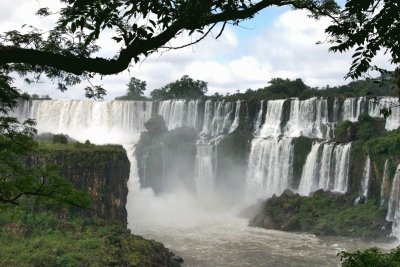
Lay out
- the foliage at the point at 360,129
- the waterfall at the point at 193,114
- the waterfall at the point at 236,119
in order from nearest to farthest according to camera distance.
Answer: the foliage at the point at 360,129
the waterfall at the point at 236,119
the waterfall at the point at 193,114

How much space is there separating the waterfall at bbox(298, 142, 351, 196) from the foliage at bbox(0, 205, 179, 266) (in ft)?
52.7

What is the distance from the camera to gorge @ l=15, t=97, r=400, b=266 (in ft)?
99.8

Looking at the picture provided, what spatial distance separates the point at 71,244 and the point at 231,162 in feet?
71.8

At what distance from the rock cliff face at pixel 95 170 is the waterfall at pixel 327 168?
48.9ft

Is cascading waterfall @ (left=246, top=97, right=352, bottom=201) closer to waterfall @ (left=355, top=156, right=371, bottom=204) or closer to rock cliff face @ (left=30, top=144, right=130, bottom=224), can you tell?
waterfall @ (left=355, top=156, right=371, bottom=204)

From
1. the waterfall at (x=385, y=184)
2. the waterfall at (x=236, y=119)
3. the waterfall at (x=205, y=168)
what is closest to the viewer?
the waterfall at (x=385, y=184)

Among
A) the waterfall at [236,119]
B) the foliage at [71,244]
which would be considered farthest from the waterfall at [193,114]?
the foliage at [71,244]

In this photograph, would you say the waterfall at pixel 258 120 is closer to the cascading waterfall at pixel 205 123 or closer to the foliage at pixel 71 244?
the cascading waterfall at pixel 205 123

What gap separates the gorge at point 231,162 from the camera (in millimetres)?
30422

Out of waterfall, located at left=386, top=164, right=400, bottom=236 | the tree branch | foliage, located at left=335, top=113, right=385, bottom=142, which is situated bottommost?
waterfall, located at left=386, top=164, right=400, bottom=236

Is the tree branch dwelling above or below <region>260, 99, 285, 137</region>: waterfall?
below

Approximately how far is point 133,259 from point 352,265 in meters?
15.9

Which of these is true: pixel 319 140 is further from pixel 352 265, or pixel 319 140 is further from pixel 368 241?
pixel 352 265

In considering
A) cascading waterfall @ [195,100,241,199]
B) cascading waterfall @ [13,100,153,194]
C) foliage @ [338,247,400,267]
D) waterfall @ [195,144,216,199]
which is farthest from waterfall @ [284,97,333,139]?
foliage @ [338,247,400,267]
